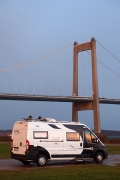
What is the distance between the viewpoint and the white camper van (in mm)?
17453

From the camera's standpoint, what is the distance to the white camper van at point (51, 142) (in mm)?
17453

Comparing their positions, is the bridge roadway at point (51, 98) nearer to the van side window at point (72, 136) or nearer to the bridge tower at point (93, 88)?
the bridge tower at point (93, 88)

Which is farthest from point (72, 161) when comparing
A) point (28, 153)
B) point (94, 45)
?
point (94, 45)

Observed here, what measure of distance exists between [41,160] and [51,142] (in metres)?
0.83

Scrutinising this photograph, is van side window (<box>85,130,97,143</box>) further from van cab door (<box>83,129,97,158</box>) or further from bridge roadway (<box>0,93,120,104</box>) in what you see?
bridge roadway (<box>0,93,120,104</box>)

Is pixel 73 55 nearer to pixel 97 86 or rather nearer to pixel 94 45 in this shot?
pixel 94 45

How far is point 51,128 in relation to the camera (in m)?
18.0

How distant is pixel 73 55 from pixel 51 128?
1802 inches

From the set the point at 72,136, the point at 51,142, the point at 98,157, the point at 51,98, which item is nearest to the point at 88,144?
the point at 98,157

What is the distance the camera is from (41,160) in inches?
692

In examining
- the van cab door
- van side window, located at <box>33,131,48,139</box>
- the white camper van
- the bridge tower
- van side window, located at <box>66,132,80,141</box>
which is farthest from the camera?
the bridge tower

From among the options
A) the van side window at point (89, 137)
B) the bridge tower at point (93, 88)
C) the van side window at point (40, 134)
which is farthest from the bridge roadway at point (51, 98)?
the van side window at point (40, 134)

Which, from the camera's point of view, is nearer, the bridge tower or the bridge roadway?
the bridge roadway

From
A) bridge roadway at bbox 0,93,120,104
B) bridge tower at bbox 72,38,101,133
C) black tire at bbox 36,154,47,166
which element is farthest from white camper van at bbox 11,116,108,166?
bridge tower at bbox 72,38,101,133
